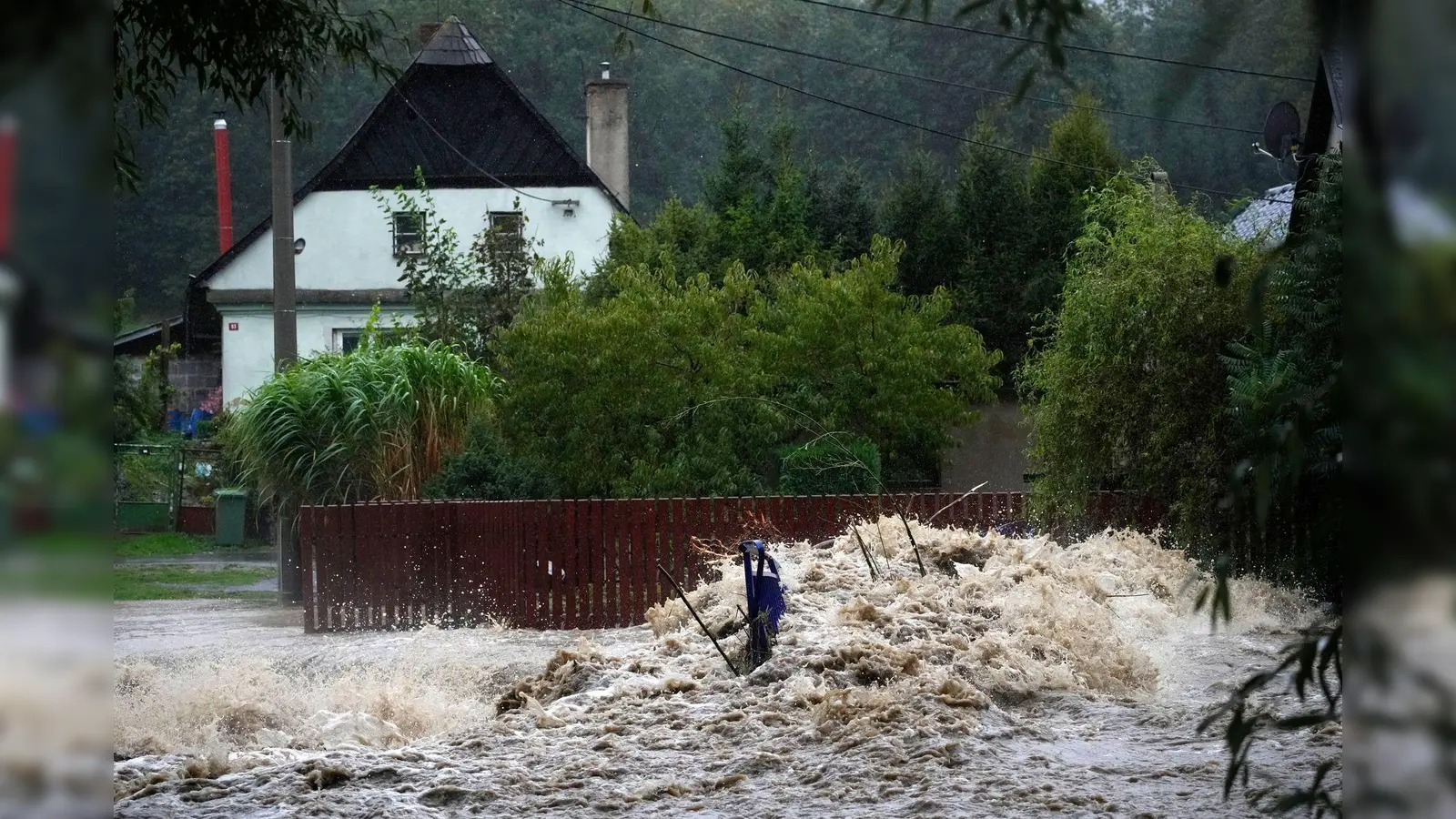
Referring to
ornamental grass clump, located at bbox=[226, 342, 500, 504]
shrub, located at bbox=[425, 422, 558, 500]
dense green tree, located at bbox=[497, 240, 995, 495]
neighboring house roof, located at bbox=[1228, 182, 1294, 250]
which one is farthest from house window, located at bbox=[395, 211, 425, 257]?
neighboring house roof, located at bbox=[1228, 182, 1294, 250]

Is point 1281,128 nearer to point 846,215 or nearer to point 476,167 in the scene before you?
point 846,215

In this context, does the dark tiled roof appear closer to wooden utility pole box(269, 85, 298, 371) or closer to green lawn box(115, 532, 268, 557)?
green lawn box(115, 532, 268, 557)

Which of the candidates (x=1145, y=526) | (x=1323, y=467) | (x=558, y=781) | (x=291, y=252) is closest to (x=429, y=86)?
(x=291, y=252)

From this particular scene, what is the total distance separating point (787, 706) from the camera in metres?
7.94

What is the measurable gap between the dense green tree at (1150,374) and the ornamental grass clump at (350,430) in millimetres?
6722

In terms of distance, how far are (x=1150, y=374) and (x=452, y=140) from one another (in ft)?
67.8

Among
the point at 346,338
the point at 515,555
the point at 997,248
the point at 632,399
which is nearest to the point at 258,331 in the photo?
the point at 346,338

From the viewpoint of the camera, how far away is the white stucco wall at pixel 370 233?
29922mm

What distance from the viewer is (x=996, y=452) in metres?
24.8
